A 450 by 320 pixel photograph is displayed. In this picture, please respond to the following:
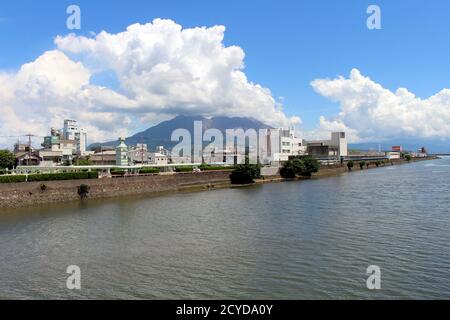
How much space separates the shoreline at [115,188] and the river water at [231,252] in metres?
3.97

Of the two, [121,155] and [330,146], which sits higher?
[330,146]

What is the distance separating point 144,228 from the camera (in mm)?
24141

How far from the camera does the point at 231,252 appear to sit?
58.4 ft

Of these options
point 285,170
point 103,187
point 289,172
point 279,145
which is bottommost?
point 103,187

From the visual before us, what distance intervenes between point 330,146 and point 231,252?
111 m

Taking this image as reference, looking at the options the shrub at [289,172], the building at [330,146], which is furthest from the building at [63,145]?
the building at [330,146]

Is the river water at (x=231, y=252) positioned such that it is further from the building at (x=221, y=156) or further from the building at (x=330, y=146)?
the building at (x=330, y=146)

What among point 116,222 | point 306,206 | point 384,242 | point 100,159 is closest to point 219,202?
point 306,206

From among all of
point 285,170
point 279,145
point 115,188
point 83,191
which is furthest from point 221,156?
point 83,191

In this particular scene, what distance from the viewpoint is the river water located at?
13383mm

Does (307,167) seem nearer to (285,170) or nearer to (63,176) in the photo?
(285,170)

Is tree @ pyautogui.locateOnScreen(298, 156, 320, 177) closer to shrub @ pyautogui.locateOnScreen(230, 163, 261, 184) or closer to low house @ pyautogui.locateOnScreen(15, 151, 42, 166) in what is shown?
shrub @ pyautogui.locateOnScreen(230, 163, 261, 184)

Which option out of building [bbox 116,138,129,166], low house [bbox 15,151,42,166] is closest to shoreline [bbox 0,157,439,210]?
building [bbox 116,138,129,166]
